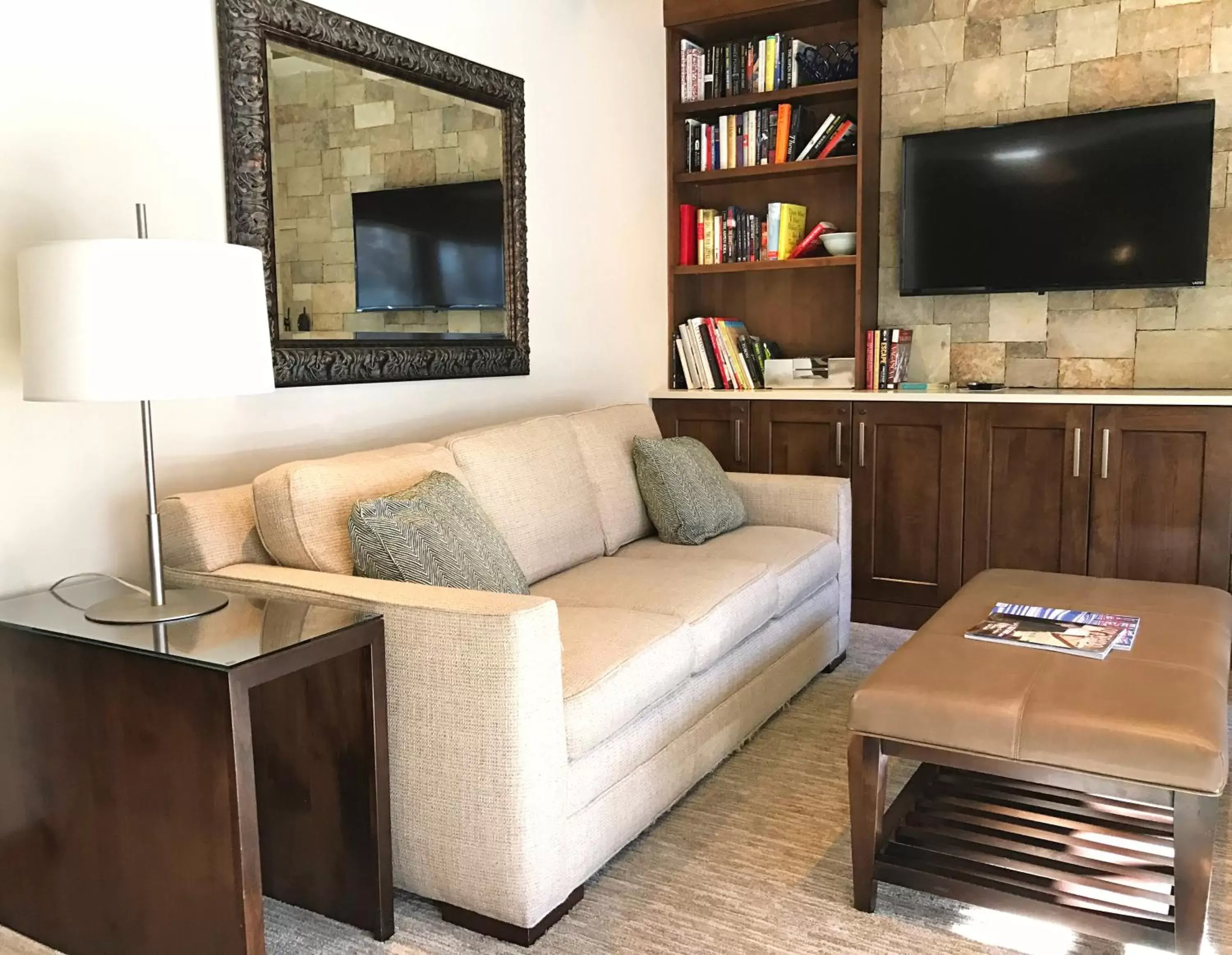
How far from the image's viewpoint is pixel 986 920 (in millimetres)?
1895

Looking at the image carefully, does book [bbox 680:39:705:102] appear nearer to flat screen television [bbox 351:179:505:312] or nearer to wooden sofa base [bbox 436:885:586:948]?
flat screen television [bbox 351:179:505:312]

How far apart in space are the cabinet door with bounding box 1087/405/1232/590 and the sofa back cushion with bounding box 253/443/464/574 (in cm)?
245

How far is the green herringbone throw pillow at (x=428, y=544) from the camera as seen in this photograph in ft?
6.70

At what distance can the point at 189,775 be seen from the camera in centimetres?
159

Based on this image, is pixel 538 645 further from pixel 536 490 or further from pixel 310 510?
pixel 536 490

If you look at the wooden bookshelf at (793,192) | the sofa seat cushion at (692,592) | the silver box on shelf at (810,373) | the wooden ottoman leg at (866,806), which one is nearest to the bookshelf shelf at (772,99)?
the wooden bookshelf at (793,192)

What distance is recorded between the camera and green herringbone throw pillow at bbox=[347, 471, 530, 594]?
2.04 metres

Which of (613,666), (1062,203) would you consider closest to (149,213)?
(613,666)

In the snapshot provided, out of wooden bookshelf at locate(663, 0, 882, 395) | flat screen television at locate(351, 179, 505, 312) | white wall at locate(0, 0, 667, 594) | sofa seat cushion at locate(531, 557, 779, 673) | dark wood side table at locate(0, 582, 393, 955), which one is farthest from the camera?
wooden bookshelf at locate(663, 0, 882, 395)

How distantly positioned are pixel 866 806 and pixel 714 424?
7.90 ft

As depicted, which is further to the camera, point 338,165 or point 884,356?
point 884,356

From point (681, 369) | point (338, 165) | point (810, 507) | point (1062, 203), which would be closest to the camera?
point (338, 165)

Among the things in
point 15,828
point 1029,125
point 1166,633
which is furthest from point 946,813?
point 1029,125

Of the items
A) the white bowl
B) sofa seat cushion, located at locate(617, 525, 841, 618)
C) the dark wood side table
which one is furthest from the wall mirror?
the white bowl
